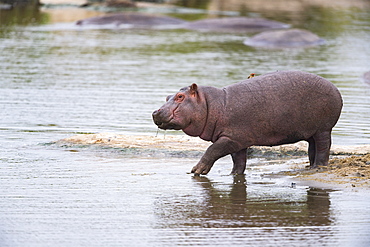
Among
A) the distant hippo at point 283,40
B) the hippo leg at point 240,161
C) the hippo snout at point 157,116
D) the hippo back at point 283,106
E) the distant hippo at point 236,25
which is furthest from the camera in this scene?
the distant hippo at point 236,25

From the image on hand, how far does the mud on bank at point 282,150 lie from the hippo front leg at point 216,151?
66 centimetres

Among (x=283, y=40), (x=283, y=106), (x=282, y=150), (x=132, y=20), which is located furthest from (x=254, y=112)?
(x=132, y=20)

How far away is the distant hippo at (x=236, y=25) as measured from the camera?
24.6 m

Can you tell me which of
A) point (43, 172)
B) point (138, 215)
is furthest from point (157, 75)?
point (138, 215)

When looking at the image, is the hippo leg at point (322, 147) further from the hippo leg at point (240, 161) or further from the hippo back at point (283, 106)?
the hippo leg at point (240, 161)

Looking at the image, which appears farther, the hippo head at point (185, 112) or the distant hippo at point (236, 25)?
the distant hippo at point (236, 25)

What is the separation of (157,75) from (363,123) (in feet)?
18.7

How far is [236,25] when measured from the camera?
24766mm

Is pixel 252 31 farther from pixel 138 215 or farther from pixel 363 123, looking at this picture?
pixel 138 215

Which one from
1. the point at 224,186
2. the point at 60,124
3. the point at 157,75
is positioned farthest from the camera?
the point at 157,75

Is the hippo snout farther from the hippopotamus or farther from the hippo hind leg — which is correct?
the hippo hind leg

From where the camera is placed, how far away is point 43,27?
2417 centimetres

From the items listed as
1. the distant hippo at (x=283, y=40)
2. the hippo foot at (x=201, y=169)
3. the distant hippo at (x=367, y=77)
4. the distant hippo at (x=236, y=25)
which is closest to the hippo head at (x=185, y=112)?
the hippo foot at (x=201, y=169)

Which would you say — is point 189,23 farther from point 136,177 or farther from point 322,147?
point 136,177
